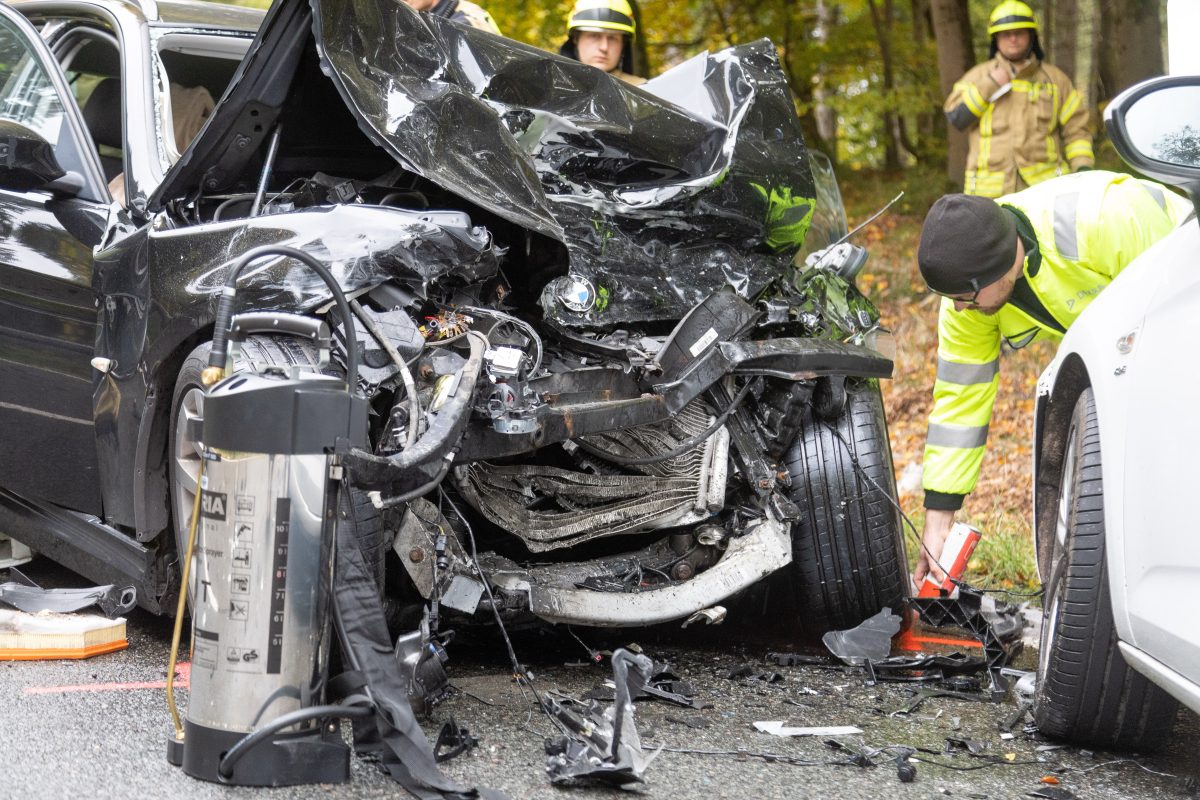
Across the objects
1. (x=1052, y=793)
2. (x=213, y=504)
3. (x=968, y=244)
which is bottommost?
(x=1052, y=793)

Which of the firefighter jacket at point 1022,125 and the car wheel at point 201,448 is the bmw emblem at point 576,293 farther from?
the firefighter jacket at point 1022,125

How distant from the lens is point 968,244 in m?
3.57

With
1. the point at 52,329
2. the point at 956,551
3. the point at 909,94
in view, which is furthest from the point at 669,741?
the point at 909,94

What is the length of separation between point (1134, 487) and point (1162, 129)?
0.66m

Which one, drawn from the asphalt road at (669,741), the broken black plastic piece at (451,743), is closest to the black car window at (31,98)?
the asphalt road at (669,741)

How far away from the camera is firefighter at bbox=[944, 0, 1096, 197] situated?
8617 millimetres

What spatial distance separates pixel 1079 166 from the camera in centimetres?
867

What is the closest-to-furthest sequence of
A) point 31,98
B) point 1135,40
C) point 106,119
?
point 31,98 → point 106,119 → point 1135,40

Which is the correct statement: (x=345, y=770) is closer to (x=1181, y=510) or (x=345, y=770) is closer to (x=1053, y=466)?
(x=1181, y=510)

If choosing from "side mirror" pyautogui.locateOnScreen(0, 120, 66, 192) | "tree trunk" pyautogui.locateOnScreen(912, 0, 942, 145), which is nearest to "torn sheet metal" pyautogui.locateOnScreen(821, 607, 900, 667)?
"side mirror" pyautogui.locateOnScreen(0, 120, 66, 192)

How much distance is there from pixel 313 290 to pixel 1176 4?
183cm

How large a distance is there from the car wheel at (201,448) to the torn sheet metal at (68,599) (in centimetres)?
59

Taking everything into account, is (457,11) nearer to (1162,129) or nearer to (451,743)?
(451,743)

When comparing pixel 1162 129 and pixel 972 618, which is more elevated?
pixel 1162 129
